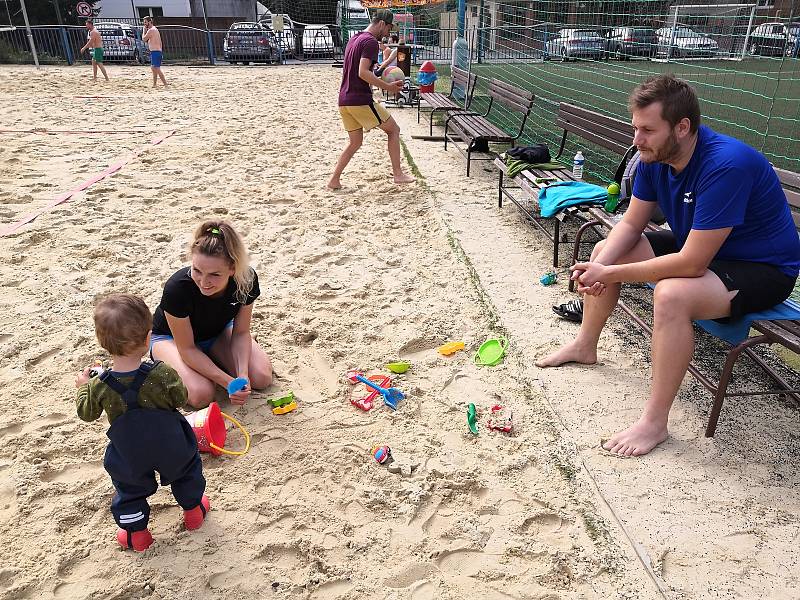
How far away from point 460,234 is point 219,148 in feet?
14.0

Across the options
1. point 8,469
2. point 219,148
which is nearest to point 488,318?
point 8,469

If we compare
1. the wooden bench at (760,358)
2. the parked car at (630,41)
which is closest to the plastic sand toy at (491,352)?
the wooden bench at (760,358)

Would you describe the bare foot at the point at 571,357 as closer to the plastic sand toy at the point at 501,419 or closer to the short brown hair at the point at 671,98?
the plastic sand toy at the point at 501,419

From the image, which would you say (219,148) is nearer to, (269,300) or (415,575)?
(269,300)

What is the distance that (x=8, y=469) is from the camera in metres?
2.53

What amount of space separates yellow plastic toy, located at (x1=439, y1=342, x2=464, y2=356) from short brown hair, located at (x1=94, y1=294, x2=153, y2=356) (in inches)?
72.3

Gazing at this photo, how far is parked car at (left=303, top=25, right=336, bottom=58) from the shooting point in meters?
23.1

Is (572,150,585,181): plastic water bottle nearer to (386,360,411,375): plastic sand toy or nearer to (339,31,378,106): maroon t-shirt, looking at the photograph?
(339,31,378,106): maroon t-shirt

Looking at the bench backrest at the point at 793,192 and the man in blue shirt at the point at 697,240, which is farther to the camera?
the bench backrest at the point at 793,192

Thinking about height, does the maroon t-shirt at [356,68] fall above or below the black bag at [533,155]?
above

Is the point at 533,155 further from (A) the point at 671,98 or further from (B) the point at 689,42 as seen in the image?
(B) the point at 689,42

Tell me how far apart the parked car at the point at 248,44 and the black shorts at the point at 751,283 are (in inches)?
858

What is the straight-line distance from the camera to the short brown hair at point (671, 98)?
2447 millimetres

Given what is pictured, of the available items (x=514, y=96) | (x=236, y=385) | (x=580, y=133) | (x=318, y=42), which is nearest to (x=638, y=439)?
(x=236, y=385)
